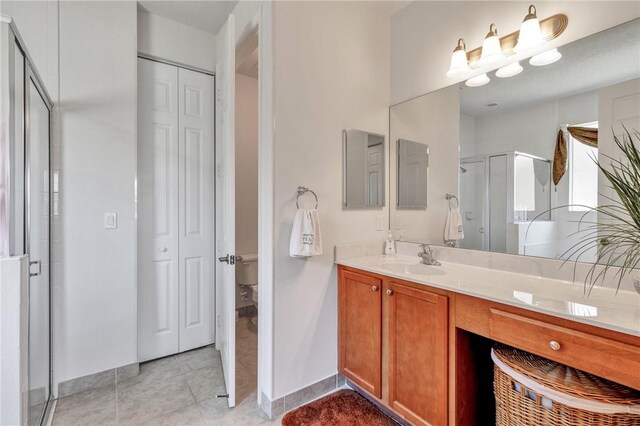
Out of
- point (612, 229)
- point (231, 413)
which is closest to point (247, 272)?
point (231, 413)

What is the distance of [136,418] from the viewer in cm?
173

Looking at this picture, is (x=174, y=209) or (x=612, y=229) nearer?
(x=612, y=229)

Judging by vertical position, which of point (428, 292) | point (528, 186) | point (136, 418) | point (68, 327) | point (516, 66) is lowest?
point (136, 418)

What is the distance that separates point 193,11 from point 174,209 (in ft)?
4.97

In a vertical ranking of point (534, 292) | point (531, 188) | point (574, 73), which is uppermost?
point (574, 73)

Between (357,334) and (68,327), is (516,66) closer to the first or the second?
(357,334)

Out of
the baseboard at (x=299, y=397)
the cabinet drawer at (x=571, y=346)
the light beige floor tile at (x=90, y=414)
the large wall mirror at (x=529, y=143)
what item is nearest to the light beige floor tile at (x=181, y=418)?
the light beige floor tile at (x=90, y=414)

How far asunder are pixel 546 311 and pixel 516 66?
1.29m

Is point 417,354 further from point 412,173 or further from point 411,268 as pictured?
point 412,173

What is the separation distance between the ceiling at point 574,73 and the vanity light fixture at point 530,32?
9 cm

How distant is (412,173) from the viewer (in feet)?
7.15

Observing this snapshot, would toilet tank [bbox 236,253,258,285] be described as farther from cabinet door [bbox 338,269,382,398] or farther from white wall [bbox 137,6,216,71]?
white wall [bbox 137,6,216,71]

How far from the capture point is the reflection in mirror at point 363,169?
80.0 inches

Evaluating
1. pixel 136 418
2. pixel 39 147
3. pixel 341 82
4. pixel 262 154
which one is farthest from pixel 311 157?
pixel 136 418
